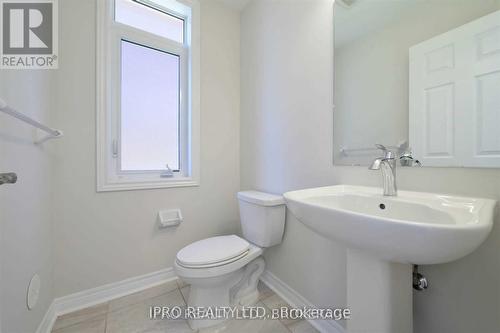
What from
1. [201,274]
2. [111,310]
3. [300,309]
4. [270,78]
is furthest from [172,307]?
[270,78]

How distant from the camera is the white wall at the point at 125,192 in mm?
1262

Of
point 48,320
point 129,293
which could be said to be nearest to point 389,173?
point 129,293

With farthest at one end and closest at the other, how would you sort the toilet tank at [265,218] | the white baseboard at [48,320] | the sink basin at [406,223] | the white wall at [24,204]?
1. the toilet tank at [265,218]
2. the white baseboard at [48,320]
3. the white wall at [24,204]
4. the sink basin at [406,223]

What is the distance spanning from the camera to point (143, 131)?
161 centimetres

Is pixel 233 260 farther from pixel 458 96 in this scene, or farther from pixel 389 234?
pixel 458 96

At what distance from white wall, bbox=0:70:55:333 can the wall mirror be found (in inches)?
57.0

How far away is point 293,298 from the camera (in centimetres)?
134

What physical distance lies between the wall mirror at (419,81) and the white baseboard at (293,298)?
875 millimetres

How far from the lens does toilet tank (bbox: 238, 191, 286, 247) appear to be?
134 centimetres

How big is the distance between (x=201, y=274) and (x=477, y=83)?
1.39 meters

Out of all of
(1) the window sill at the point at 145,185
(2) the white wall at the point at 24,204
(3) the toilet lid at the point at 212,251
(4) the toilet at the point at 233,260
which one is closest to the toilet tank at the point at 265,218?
(4) the toilet at the point at 233,260

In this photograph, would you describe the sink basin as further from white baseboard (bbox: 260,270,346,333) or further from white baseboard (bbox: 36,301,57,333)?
white baseboard (bbox: 36,301,57,333)
